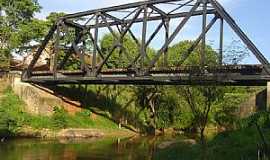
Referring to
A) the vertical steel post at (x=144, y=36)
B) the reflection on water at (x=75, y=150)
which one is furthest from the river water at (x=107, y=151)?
the vertical steel post at (x=144, y=36)

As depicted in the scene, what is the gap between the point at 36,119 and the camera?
55.8 meters

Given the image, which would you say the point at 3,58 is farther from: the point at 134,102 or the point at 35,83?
the point at 134,102

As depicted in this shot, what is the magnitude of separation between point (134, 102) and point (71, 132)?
15.8 meters

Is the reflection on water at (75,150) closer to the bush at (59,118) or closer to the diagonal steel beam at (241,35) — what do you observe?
the bush at (59,118)

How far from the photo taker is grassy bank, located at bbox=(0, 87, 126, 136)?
50.1 m

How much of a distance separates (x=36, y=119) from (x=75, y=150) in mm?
14781

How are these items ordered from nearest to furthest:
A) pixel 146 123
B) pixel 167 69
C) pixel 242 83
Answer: pixel 242 83
pixel 167 69
pixel 146 123

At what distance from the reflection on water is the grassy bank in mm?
2906

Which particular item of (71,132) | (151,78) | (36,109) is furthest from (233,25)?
(36,109)

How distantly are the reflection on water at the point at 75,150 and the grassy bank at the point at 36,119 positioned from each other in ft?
9.53

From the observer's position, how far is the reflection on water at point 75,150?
122 ft

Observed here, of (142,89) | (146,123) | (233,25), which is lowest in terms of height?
(146,123)

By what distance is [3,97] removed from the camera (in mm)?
58250

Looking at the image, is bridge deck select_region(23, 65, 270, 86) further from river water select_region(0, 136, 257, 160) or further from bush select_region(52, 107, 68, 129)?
river water select_region(0, 136, 257, 160)
